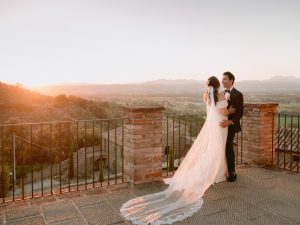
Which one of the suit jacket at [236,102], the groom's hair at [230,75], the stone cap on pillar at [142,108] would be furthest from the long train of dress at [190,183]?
the stone cap on pillar at [142,108]

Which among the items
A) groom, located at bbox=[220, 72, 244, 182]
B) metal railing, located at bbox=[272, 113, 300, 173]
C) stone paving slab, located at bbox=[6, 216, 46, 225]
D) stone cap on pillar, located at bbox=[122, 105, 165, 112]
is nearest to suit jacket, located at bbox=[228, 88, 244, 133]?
groom, located at bbox=[220, 72, 244, 182]

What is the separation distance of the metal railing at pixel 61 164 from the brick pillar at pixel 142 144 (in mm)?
203

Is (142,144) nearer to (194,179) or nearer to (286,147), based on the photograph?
Result: (194,179)

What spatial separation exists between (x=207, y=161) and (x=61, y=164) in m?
24.2

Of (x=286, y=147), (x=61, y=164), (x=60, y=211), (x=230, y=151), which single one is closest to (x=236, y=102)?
(x=230, y=151)

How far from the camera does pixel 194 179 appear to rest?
4.73 meters

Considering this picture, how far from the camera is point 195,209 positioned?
3.99 metres

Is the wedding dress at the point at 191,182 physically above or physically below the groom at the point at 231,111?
below

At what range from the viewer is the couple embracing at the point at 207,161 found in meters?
4.16

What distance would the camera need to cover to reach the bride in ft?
12.5

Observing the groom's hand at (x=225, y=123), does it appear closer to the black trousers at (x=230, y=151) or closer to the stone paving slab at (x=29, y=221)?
the black trousers at (x=230, y=151)

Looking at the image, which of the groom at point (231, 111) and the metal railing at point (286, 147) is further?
the metal railing at point (286, 147)

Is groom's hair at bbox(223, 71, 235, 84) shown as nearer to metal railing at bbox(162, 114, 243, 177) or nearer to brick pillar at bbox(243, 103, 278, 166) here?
metal railing at bbox(162, 114, 243, 177)

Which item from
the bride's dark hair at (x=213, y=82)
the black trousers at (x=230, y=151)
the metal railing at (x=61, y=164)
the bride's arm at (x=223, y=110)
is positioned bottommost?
the metal railing at (x=61, y=164)
